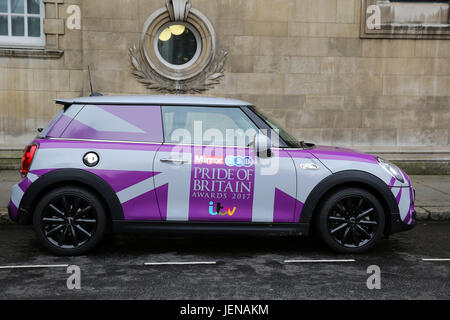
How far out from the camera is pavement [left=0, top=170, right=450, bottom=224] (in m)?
7.14

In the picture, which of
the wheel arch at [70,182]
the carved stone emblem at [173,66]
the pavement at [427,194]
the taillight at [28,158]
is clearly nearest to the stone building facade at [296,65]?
the carved stone emblem at [173,66]

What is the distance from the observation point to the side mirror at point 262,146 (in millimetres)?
4949

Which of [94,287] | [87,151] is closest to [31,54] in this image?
[87,151]

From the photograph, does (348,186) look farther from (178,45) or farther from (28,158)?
(178,45)

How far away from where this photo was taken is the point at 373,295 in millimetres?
4004

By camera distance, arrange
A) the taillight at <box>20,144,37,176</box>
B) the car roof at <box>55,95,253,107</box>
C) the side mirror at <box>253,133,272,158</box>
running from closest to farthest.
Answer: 1. the side mirror at <box>253,133,272,158</box>
2. the taillight at <box>20,144,37,176</box>
3. the car roof at <box>55,95,253,107</box>

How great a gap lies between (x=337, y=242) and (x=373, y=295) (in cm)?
118

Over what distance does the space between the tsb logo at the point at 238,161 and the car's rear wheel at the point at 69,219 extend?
1.37 metres

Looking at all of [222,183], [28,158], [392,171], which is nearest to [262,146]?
[222,183]

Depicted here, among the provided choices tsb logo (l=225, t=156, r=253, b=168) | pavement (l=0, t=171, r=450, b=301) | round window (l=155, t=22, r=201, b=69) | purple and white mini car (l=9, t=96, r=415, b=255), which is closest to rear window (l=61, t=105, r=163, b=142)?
purple and white mini car (l=9, t=96, r=415, b=255)

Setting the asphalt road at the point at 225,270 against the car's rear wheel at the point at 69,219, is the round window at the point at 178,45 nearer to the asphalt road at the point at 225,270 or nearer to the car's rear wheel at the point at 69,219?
the asphalt road at the point at 225,270

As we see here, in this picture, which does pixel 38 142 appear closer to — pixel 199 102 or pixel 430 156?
pixel 199 102

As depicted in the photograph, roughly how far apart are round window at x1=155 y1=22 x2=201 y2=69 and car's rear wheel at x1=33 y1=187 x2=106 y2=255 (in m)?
6.33

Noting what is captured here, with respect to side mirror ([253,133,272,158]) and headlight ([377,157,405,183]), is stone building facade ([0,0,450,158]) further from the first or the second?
side mirror ([253,133,272,158])
